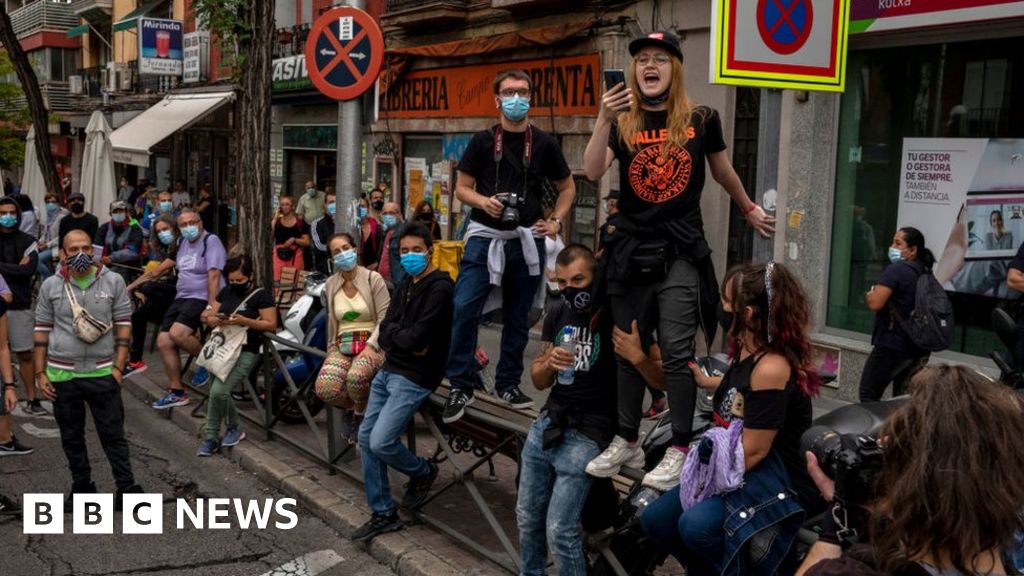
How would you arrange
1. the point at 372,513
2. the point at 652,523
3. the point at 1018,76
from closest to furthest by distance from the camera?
the point at 652,523, the point at 372,513, the point at 1018,76

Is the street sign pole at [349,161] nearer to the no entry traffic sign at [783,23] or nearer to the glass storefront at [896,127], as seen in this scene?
the no entry traffic sign at [783,23]

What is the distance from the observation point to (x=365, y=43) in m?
8.05

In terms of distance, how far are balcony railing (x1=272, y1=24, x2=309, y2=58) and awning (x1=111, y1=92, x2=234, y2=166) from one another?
213 centimetres

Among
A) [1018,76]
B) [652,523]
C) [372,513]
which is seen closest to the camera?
[652,523]

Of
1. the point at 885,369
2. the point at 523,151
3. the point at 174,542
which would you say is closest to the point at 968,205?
the point at 885,369

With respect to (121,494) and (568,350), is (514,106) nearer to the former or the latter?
(568,350)

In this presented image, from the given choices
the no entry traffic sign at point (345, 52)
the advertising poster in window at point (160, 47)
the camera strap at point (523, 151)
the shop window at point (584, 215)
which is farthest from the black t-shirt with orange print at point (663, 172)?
the advertising poster in window at point (160, 47)

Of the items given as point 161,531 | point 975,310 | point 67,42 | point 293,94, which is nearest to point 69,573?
point 161,531

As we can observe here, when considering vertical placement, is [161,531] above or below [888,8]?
below

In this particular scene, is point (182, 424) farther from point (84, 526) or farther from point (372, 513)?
point (372, 513)

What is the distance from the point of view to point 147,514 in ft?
22.9

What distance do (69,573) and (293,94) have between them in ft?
53.2

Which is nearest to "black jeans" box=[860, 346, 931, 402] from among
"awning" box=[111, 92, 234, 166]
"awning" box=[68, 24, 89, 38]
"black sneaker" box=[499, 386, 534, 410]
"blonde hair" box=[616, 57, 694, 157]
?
"black sneaker" box=[499, 386, 534, 410]

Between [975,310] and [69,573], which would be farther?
[975,310]
